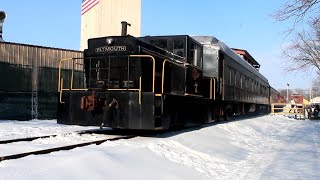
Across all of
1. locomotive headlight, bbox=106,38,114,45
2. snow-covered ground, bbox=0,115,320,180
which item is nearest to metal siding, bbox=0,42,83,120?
snow-covered ground, bbox=0,115,320,180

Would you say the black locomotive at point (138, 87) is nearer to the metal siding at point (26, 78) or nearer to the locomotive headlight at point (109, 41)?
the locomotive headlight at point (109, 41)

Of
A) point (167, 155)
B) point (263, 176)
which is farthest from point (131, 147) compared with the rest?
point (263, 176)

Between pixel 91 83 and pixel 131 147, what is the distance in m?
3.58

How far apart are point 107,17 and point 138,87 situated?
55.2ft

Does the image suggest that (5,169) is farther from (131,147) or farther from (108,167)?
(131,147)

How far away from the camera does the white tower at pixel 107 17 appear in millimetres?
25583

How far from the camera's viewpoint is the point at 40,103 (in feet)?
57.7

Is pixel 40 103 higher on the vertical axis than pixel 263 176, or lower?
higher

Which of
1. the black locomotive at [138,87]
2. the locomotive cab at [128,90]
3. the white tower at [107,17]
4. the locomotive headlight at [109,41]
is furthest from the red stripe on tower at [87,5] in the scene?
the locomotive headlight at [109,41]

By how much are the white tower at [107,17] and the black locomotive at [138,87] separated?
13.4m

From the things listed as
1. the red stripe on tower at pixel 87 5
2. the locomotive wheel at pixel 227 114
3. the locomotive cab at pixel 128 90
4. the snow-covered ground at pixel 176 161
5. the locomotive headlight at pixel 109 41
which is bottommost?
the snow-covered ground at pixel 176 161

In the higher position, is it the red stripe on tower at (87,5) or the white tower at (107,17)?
the red stripe on tower at (87,5)

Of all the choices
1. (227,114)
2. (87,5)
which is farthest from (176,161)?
(87,5)

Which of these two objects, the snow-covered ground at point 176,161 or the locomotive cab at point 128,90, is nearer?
the snow-covered ground at point 176,161
